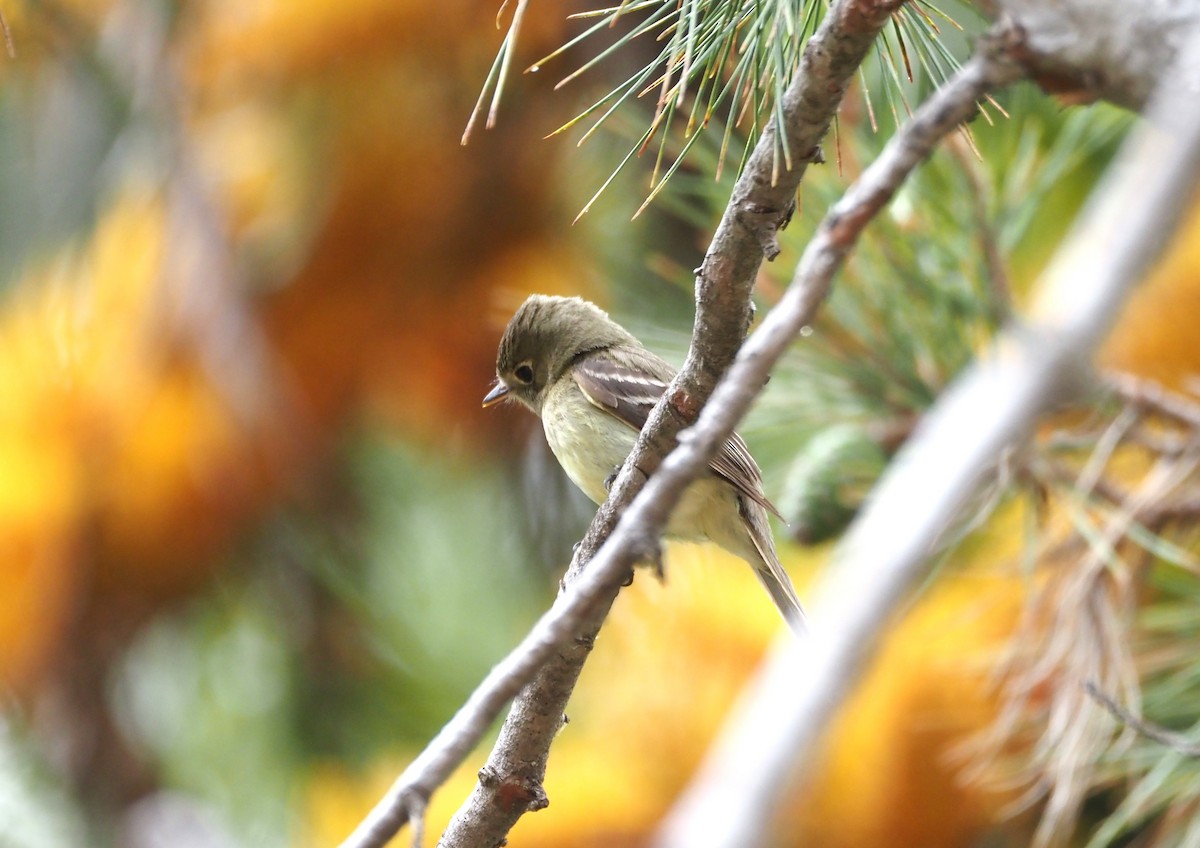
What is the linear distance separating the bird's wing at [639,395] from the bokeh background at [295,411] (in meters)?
0.10

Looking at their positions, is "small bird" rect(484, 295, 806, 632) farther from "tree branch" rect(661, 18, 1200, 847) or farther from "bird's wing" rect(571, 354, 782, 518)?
"tree branch" rect(661, 18, 1200, 847)

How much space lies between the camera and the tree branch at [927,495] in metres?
0.52

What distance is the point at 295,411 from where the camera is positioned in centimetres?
288

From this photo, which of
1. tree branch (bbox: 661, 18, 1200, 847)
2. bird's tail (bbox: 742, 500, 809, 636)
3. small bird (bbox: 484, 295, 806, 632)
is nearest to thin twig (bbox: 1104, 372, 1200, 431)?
small bird (bbox: 484, 295, 806, 632)

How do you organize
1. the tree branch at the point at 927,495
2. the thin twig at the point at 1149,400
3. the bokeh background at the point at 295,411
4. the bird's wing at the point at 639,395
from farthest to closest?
the bokeh background at the point at 295,411 → the bird's wing at the point at 639,395 → the thin twig at the point at 1149,400 → the tree branch at the point at 927,495

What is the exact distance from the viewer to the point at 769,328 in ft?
2.65

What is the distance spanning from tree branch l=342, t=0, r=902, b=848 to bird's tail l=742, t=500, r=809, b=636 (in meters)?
0.76

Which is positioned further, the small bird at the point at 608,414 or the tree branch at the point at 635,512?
the small bird at the point at 608,414

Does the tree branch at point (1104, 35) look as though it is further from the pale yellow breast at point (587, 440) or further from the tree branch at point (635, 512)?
the pale yellow breast at point (587, 440)

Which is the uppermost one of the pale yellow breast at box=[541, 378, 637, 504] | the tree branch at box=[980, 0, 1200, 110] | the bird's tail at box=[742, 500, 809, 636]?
the tree branch at box=[980, 0, 1200, 110]

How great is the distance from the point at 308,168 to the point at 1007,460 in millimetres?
1976

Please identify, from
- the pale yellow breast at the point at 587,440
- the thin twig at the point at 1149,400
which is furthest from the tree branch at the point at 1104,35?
the pale yellow breast at the point at 587,440

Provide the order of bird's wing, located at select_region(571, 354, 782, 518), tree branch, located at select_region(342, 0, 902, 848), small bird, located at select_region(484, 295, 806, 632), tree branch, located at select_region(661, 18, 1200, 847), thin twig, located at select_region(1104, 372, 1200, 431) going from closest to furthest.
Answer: tree branch, located at select_region(661, 18, 1200, 847)
tree branch, located at select_region(342, 0, 902, 848)
thin twig, located at select_region(1104, 372, 1200, 431)
bird's wing, located at select_region(571, 354, 782, 518)
small bird, located at select_region(484, 295, 806, 632)

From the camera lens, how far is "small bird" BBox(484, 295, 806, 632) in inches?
87.4
